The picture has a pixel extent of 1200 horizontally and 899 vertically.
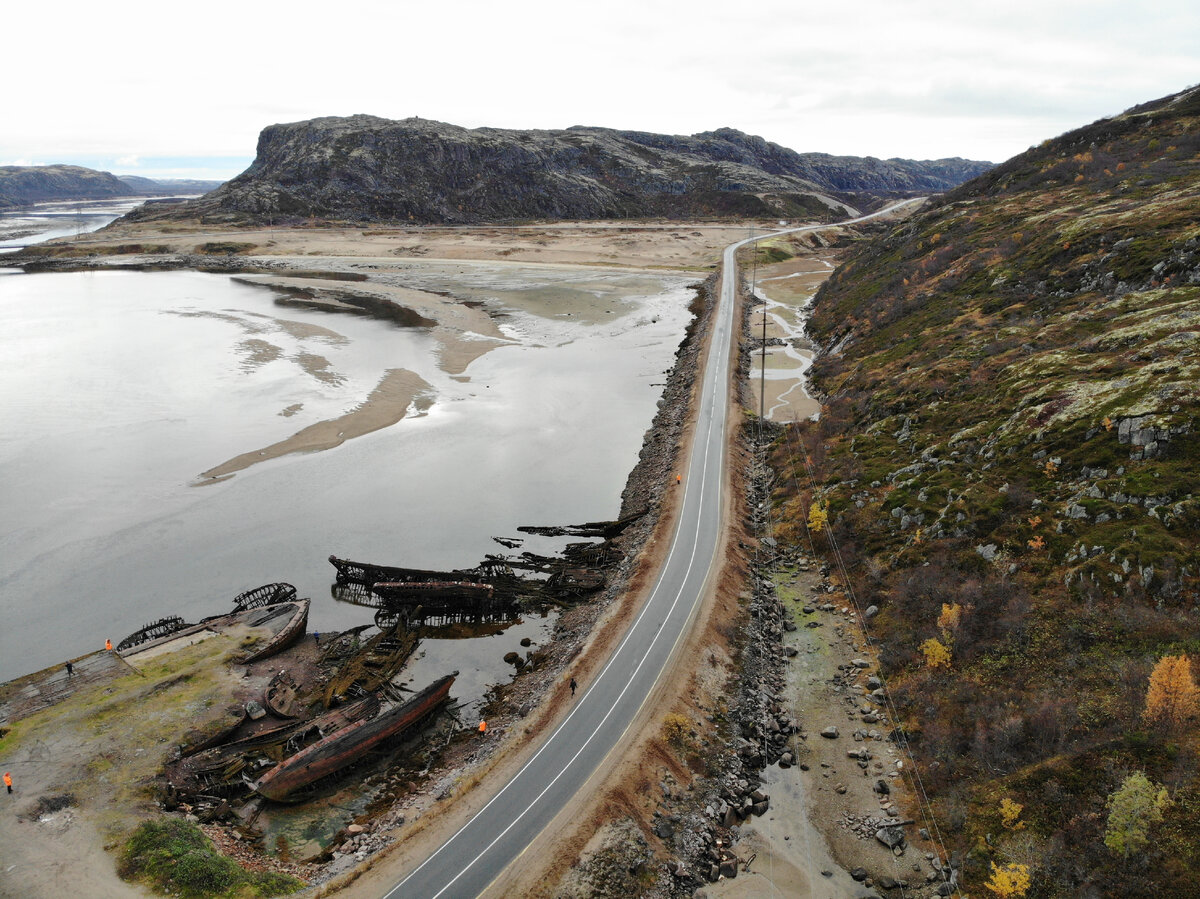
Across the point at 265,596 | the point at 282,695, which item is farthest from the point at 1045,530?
the point at 265,596

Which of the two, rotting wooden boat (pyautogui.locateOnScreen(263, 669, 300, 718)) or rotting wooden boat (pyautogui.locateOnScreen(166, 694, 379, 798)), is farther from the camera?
rotting wooden boat (pyautogui.locateOnScreen(263, 669, 300, 718))

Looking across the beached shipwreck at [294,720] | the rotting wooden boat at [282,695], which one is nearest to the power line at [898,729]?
the beached shipwreck at [294,720]

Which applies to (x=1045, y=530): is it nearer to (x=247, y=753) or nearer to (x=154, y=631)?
(x=247, y=753)

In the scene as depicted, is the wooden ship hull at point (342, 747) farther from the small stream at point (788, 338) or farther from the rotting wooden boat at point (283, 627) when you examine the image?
the small stream at point (788, 338)

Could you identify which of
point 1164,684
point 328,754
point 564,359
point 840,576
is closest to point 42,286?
point 564,359

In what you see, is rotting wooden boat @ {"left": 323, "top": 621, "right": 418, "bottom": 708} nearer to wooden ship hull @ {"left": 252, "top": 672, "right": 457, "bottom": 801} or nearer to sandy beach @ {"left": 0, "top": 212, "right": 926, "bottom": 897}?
wooden ship hull @ {"left": 252, "top": 672, "right": 457, "bottom": 801}

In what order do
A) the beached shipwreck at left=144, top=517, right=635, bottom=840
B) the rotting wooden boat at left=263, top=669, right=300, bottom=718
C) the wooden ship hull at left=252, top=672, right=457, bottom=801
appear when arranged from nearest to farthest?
1. the wooden ship hull at left=252, top=672, right=457, bottom=801
2. the beached shipwreck at left=144, top=517, right=635, bottom=840
3. the rotting wooden boat at left=263, top=669, right=300, bottom=718

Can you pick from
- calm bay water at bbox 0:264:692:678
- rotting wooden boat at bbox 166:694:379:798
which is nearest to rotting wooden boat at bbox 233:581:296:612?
calm bay water at bbox 0:264:692:678

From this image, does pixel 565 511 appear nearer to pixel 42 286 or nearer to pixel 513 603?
pixel 513 603
